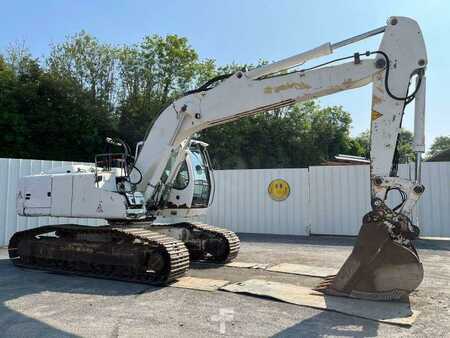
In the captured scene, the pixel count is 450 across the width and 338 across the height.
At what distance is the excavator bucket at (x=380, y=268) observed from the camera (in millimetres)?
5676

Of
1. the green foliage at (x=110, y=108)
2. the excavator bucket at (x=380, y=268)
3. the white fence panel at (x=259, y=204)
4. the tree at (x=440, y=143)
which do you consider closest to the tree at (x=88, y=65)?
the green foliage at (x=110, y=108)

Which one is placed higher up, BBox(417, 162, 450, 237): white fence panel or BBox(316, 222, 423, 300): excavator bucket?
BBox(417, 162, 450, 237): white fence panel

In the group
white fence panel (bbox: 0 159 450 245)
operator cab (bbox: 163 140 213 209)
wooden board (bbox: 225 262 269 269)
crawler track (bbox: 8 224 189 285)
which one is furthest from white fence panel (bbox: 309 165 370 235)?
crawler track (bbox: 8 224 189 285)

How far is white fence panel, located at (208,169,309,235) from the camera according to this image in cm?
1496

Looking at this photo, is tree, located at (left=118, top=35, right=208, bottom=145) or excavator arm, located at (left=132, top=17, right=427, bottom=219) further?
tree, located at (left=118, top=35, right=208, bottom=145)

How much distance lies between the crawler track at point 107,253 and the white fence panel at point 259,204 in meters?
8.09

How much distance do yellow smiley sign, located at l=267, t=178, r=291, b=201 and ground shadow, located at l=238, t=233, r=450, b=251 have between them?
53.2 inches

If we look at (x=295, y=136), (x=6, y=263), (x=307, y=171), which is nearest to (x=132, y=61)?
(x=295, y=136)

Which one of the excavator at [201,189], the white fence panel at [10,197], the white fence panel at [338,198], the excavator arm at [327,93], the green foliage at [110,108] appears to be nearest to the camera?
the excavator at [201,189]

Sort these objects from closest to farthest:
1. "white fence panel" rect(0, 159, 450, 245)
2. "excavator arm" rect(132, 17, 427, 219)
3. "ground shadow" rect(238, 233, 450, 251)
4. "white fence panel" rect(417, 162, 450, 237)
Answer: "excavator arm" rect(132, 17, 427, 219) < "white fence panel" rect(0, 159, 450, 245) < "ground shadow" rect(238, 233, 450, 251) < "white fence panel" rect(417, 162, 450, 237)

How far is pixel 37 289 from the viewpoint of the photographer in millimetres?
6699

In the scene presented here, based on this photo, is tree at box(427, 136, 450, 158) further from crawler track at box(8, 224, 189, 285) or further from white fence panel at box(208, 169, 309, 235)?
crawler track at box(8, 224, 189, 285)

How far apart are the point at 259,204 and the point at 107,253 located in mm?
8643

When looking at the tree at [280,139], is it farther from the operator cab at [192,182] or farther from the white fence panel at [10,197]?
the operator cab at [192,182]
